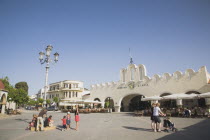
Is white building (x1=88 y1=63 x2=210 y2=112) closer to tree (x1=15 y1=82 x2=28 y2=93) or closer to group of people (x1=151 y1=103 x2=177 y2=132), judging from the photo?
group of people (x1=151 y1=103 x2=177 y2=132)

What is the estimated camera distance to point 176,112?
18.0 m

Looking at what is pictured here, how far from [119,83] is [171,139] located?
22252mm

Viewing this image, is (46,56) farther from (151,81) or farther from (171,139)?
(151,81)

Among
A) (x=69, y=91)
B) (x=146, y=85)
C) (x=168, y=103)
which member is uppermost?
(x=146, y=85)

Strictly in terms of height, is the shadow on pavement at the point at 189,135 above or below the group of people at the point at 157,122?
below

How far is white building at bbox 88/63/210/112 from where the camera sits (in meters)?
20.0

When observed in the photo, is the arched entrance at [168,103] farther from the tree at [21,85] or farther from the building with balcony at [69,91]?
the tree at [21,85]

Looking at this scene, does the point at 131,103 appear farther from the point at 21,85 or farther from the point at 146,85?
the point at 21,85

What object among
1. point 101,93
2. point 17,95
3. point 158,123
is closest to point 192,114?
point 158,123

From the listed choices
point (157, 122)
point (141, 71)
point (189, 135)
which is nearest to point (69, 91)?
point (141, 71)

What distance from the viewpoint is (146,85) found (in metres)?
24.8

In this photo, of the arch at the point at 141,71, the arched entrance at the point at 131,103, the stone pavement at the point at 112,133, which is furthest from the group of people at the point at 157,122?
the arched entrance at the point at 131,103

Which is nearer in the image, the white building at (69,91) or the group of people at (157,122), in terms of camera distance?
the group of people at (157,122)

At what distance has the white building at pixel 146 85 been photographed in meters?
20.0
